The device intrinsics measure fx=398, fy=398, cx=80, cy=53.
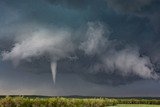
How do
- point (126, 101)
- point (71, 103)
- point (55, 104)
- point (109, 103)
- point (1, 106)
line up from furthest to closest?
point (126, 101), point (109, 103), point (71, 103), point (55, 104), point (1, 106)

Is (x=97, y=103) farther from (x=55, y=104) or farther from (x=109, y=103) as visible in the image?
(x=55, y=104)

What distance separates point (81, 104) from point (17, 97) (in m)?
17.8

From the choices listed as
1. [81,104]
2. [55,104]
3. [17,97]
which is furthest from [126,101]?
[17,97]

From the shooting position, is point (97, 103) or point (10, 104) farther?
point (97, 103)

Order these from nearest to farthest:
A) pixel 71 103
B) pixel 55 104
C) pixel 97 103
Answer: pixel 55 104 < pixel 71 103 < pixel 97 103

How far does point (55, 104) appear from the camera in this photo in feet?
213

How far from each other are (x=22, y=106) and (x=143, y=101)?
58.2 m

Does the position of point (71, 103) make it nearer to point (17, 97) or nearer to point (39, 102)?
point (39, 102)

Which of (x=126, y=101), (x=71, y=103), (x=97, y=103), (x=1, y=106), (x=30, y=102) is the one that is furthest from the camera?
(x=126, y=101)

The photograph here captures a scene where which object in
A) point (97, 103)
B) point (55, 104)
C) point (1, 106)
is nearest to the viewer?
point (1, 106)

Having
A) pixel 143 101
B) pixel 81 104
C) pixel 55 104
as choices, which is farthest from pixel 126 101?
pixel 55 104

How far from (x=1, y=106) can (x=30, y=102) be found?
5974mm

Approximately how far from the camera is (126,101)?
107938 millimetres

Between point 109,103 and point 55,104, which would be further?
point 109,103
